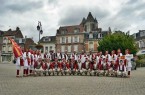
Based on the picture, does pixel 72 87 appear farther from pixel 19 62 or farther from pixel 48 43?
pixel 48 43

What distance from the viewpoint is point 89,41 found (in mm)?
85562

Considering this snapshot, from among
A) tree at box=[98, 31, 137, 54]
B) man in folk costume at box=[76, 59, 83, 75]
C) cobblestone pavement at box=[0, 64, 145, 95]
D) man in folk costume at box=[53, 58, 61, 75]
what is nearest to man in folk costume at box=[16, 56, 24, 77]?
man in folk costume at box=[53, 58, 61, 75]

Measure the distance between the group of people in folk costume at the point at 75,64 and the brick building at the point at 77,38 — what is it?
5976 cm

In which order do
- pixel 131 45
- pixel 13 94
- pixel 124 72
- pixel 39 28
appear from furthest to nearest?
1. pixel 131 45
2. pixel 39 28
3. pixel 124 72
4. pixel 13 94

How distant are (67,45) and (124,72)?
67.1m

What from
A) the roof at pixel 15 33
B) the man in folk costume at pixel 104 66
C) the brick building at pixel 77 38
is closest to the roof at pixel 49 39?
the brick building at pixel 77 38

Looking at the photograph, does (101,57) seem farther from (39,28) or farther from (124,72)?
(39,28)

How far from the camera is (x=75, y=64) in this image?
80.7ft

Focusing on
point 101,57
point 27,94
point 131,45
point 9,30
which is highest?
point 9,30

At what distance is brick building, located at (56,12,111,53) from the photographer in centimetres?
8519

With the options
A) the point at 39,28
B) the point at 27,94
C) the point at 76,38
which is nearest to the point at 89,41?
the point at 76,38

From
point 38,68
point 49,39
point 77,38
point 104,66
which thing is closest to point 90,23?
point 77,38

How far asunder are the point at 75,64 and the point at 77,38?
2473 inches

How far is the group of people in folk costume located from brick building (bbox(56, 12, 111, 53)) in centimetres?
5976
